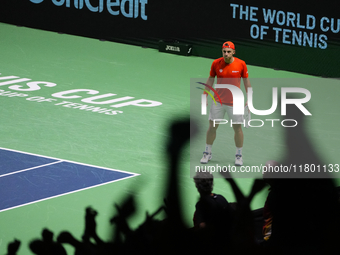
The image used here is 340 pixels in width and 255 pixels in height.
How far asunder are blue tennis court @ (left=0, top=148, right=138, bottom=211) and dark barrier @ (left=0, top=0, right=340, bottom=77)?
359 inches

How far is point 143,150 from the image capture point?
1056 centimetres

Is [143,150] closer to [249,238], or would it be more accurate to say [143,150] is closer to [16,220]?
[16,220]

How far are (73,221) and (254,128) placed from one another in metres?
5.58

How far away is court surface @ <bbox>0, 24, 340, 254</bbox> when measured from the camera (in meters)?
8.19

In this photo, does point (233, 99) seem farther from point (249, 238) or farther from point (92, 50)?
point (92, 50)

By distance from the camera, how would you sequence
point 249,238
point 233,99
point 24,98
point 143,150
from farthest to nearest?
1. point 24,98
2. point 143,150
3. point 233,99
4. point 249,238

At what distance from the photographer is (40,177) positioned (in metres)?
9.12

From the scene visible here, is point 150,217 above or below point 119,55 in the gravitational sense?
below

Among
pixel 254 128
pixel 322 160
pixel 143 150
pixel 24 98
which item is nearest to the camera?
pixel 322 160

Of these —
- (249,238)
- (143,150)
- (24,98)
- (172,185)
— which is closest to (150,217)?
(172,185)

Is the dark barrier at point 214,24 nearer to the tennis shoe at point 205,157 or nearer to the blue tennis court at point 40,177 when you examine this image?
the tennis shoe at point 205,157

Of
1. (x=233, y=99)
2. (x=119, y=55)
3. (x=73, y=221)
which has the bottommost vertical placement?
(x=73, y=221)

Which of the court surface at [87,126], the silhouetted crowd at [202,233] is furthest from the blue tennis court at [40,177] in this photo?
the silhouetted crowd at [202,233]

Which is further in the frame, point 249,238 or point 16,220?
point 16,220
